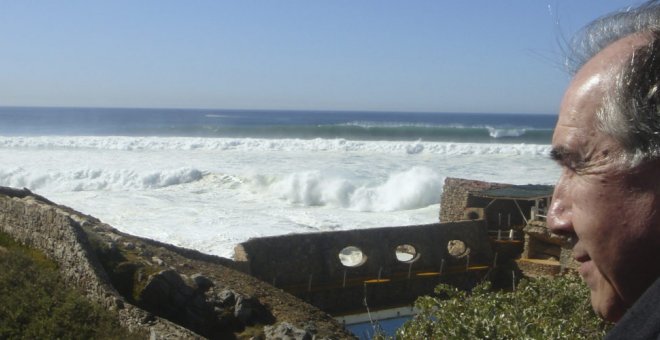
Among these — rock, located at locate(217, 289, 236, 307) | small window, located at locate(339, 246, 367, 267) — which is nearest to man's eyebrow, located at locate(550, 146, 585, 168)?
rock, located at locate(217, 289, 236, 307)

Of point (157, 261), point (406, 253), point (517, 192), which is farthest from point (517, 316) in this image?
point (517, 192)

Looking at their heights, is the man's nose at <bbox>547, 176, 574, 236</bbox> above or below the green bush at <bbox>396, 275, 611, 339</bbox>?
above

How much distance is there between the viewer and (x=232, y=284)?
11.0 metres

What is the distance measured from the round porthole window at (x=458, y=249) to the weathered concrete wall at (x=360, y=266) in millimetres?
71

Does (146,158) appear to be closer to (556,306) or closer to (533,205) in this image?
(533,205)

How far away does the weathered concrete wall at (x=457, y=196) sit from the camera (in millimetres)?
19531

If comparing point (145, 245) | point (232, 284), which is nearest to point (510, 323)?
point (232, 284)

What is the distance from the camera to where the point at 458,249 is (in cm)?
1777

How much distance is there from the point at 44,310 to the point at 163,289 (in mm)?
1476

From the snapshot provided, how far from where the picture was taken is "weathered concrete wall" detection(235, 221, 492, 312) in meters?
15.2

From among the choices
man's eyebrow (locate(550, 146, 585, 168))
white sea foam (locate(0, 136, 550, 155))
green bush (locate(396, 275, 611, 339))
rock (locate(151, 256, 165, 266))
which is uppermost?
man's eyebrow (locate(550, 146, 585, 168))

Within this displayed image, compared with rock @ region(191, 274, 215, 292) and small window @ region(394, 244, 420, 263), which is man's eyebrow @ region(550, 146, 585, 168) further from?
small window @ region(394, 244, 420, 263)

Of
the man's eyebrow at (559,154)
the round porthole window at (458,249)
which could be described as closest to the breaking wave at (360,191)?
the round porthole window at (458,249)

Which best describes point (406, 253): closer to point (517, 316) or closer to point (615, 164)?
point (517, 316)
